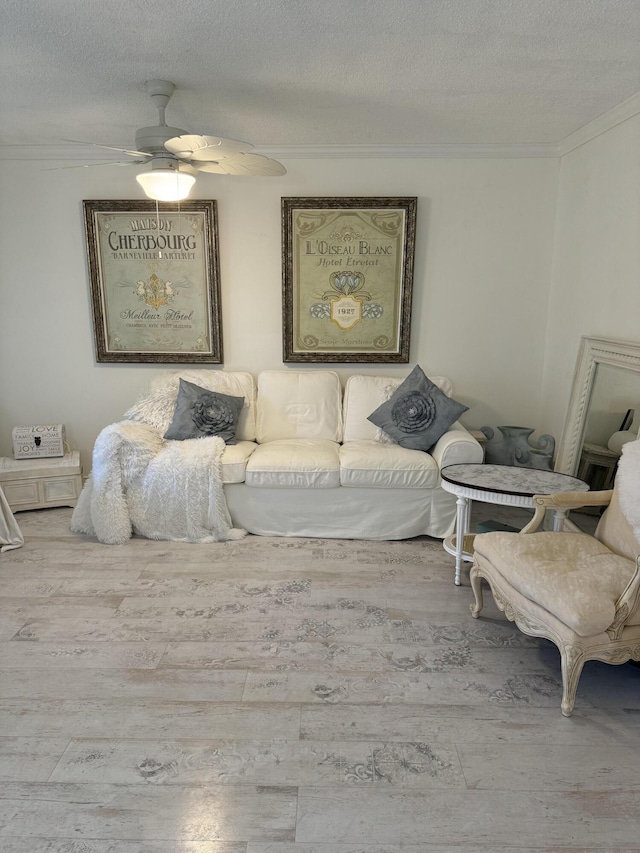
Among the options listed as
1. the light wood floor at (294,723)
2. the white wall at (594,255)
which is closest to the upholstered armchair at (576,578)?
the light wood floor at (294,723)

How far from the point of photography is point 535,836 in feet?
5.32

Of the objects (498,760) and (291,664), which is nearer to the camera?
(498,760)

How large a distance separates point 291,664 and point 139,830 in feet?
2.79

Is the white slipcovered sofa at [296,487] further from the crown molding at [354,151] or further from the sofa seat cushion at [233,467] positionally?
the crown molding at [354,151]

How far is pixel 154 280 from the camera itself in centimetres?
418

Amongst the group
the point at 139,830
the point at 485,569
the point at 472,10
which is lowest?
the point at 139,830

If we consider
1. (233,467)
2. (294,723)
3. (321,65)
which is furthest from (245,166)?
(294,723)

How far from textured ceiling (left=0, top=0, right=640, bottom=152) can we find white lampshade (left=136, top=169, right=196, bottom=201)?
1.40ft

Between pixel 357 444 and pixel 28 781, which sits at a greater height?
pixel 357 444

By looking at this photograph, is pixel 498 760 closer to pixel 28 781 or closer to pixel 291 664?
pixel 291 664

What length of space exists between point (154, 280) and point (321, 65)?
6.90ft

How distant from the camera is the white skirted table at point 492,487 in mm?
2734

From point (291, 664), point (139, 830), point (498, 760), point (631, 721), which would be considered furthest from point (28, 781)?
point (631, 721)

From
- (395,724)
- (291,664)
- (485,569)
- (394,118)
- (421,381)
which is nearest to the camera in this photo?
(395,724)
